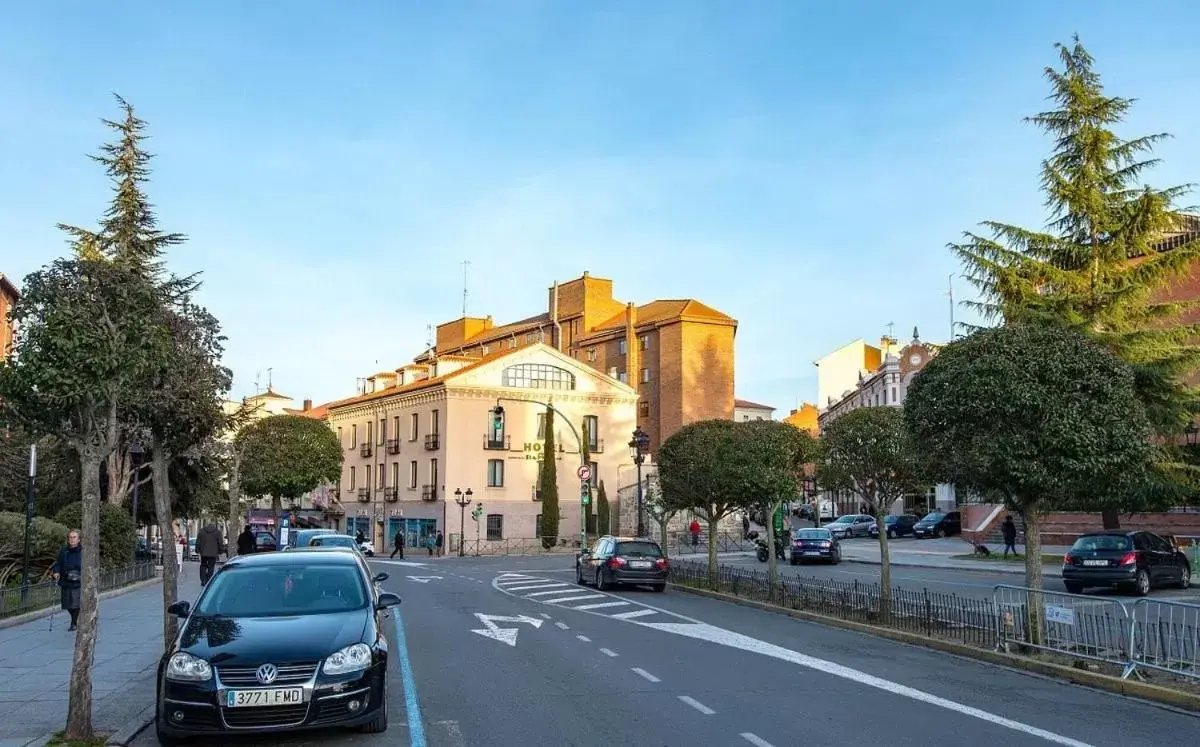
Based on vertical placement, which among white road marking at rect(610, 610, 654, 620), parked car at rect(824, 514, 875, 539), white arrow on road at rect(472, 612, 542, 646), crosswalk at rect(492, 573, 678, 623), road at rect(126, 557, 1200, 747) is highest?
road at rect(126, 557, 1200, 747)

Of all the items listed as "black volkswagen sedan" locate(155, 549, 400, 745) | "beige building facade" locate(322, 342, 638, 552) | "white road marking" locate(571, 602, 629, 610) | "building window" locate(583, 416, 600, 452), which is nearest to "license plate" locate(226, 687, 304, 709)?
"black volkswagen sedan" locate(155, 549, 400, 745)

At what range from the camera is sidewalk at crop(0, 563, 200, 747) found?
920 centimetres

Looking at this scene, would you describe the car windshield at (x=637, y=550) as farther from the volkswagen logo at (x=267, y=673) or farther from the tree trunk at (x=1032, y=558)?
the volkswagen logo at (x=267, y=673)

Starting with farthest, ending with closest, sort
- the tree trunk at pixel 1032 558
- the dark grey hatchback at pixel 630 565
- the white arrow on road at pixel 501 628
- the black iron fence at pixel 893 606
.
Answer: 1. the dark grey hatchback at pixel 630 565
2. the white arrow on road at pixel 501 628
3. the black iron fence at pixel 893 606
4. the tree trunk at pixel 1032 558

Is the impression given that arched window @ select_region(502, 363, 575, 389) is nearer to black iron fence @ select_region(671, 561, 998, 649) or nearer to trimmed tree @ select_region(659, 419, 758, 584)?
trimmed tree @ select_region(659, 419, 758, 584)

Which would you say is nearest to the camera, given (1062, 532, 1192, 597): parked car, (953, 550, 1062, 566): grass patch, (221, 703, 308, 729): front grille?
(221, 703, 308, 729): front grille

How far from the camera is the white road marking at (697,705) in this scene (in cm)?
989

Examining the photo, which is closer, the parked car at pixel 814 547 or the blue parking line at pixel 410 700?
the blue parking line at pixel 410 700

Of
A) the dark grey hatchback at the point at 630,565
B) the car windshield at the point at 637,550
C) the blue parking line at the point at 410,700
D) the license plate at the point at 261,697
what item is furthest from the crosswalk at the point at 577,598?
the license plate at the point at 261,697

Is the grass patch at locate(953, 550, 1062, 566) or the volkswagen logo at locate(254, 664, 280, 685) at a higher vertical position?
the volkswagen logo at locate(254, 664, 280, 685)

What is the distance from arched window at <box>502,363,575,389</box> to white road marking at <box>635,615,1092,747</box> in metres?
46.5

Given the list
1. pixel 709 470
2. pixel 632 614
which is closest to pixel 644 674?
pixel 632 614

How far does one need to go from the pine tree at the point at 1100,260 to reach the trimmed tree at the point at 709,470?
898cm

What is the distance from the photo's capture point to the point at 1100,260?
29.0m
